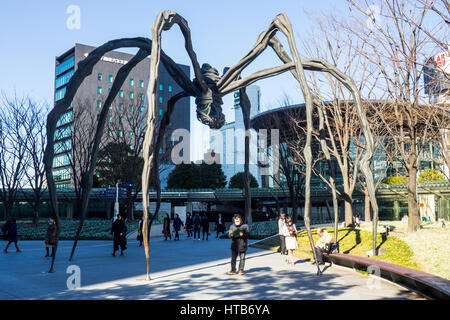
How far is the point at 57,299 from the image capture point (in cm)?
592

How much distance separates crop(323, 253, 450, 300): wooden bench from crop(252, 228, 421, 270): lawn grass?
111 centimetres

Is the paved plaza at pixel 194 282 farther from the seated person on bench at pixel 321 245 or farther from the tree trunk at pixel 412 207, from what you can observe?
the tree trunk at pixel 412 207

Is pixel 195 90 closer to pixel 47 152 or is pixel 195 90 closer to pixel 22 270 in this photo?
pixel 47 152

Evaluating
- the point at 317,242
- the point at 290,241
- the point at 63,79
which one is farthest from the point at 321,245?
the point at 63,79

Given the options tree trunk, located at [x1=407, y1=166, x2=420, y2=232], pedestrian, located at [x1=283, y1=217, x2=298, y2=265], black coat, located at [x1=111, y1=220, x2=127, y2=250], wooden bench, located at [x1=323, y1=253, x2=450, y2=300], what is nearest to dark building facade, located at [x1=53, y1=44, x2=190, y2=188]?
black coat, located at [x1=111, y1=220, x2=127, y2=250]

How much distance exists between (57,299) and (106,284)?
4.24ft

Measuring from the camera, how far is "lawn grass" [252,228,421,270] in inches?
361

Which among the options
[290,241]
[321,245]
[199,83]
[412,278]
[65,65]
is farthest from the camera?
[65,65]

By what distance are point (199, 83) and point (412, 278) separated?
17.2ft

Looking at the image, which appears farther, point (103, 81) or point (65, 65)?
point (65, 65)

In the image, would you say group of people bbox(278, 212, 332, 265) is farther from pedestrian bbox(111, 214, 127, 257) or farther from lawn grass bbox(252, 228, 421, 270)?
pedestrian bbox(111, 214, 127, 257)

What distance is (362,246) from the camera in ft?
36.4

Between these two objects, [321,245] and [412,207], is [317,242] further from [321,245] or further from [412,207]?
[412,207]
